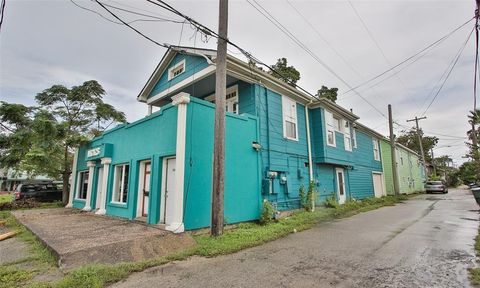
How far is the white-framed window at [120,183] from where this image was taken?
32.8 feet

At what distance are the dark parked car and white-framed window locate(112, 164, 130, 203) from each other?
10.4 metres

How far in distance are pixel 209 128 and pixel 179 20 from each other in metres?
3.28

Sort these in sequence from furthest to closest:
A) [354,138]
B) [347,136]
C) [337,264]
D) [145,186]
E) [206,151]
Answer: [354,138] → [347,136] → [145,186] → [206,151] → [337,264]

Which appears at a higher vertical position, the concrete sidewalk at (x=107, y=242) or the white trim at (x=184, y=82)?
the white trim at (x=184, y=82)

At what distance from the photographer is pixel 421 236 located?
23.1 feet

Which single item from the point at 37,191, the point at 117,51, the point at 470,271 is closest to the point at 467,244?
the point at 470,271

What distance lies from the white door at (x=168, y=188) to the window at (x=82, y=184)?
913 centimetres

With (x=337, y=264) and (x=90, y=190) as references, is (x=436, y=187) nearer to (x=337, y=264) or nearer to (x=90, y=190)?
(x=337, y=264)

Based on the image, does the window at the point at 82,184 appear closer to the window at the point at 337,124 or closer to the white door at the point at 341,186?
the white door at the point at 341,186

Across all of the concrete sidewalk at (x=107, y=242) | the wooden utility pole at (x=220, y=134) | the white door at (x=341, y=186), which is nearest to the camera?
the concrete sidewalk at (x=107, y=242)

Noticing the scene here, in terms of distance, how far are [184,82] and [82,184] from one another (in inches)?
373

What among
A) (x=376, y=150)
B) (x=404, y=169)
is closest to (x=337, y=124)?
(x=376, y=150)

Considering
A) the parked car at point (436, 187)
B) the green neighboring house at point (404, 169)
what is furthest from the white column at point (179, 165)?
the parked car at point (436, 187)

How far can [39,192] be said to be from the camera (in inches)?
671
